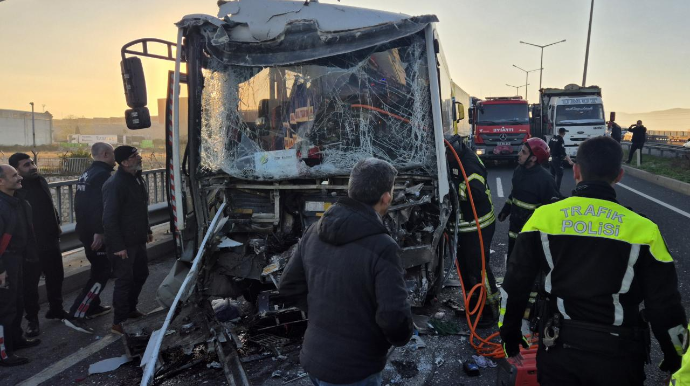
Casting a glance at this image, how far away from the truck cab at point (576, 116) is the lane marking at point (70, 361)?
16610 millimetres

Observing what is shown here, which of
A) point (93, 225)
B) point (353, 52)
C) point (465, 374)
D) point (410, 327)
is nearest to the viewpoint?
point (410, 327)

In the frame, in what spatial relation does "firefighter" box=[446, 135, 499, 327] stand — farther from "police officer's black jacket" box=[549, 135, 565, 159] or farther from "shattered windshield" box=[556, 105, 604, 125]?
"shattered windshield" box=[556, 105, 604, 125]

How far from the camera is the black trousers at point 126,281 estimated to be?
467cm

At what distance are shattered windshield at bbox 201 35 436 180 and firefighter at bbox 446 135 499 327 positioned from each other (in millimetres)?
540

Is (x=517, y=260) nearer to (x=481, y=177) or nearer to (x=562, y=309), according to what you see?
(x=562, y=309)

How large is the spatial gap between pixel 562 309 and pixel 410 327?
753 mm

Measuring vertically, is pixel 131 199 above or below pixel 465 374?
above

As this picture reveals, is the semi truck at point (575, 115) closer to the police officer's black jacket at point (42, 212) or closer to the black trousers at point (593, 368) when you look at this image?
the police officer's black jacket at point (42, 212)

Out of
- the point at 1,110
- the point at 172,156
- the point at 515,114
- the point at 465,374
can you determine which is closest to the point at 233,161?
the point at 172,156

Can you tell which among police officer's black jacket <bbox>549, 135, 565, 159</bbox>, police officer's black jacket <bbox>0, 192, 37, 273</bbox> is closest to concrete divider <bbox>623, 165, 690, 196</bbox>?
police officer's black jacket <bbox>549, 135, 565, 159</bbox>

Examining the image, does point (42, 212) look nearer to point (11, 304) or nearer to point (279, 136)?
point (11, 304)

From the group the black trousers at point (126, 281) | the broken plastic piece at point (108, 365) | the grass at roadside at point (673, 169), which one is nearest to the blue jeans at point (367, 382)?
the broken plastic piece at point (108, 365)

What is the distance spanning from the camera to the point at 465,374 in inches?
150

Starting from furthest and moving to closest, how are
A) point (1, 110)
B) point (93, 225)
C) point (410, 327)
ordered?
point (1, 110)
point (93, 225)
point (410, 327)
